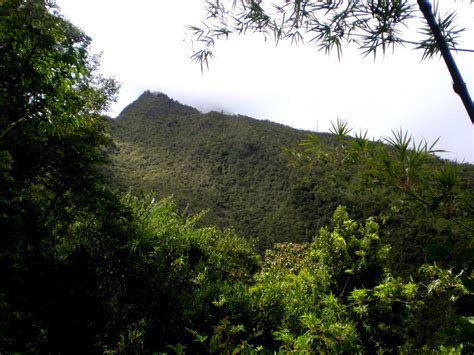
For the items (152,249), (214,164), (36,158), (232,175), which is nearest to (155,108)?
(214,164)

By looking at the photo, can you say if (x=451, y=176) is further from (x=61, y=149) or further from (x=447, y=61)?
(x=61, y=149)

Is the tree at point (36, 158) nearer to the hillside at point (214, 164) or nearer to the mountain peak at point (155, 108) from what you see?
the hillside at point (214, 164)

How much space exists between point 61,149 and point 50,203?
3.11ft

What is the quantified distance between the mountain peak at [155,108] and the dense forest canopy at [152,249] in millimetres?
66523

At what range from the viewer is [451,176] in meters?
1.15

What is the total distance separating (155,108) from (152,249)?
73.8 meters

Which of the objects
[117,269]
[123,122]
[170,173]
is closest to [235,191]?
[170,173]

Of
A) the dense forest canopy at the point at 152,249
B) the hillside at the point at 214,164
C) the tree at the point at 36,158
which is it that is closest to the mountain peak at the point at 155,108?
the hillside at the point at 214,164

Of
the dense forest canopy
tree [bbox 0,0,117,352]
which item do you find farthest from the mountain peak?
tree [bbox 0,0,117,352]

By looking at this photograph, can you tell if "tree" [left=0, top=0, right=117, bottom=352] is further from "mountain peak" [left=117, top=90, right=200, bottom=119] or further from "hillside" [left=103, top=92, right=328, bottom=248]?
"mountain peak" [left=117, top=90, right=200, bottom=119]

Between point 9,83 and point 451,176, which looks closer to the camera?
point 451,176

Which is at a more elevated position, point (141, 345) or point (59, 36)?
point (59, 36)

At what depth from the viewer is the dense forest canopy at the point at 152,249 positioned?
130cm

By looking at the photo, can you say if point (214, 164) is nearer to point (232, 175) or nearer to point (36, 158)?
point (232, 175)
